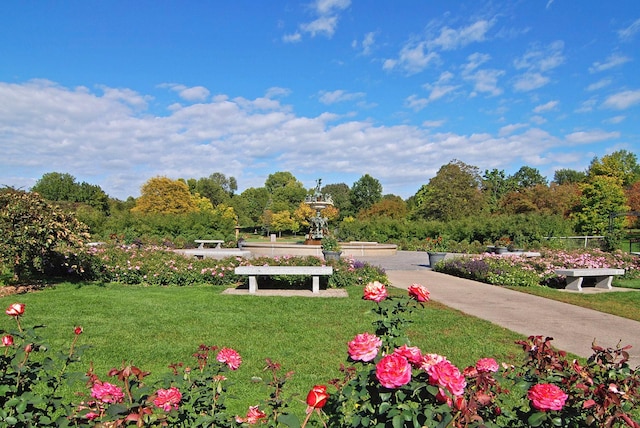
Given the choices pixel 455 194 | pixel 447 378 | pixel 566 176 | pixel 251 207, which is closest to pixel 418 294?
pixel 447 378

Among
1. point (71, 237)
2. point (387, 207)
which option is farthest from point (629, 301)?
point (387, 207)

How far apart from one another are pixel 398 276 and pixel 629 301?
17.1 ft

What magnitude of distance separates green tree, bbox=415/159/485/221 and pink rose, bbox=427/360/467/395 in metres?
30.0

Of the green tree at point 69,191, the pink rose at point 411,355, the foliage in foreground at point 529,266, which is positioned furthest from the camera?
the green tree at point 69,191

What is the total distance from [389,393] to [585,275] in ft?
31.4

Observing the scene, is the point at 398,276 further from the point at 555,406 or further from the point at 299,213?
the point at 299,213

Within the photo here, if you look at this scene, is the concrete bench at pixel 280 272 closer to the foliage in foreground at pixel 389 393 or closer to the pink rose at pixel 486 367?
the foliage in foreground at pixel 389 393

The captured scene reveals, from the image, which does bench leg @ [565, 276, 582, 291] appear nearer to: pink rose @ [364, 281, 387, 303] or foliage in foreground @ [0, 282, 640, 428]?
foliage in foreground @ [0, 282, 640, 428]

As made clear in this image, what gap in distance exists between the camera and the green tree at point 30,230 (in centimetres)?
788

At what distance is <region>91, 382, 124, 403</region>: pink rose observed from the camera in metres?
1.76

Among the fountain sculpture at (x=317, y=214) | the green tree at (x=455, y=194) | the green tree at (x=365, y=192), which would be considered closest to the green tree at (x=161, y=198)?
the fountain sculpture at (x=317, y=214)

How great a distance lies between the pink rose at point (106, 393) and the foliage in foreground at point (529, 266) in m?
9.88

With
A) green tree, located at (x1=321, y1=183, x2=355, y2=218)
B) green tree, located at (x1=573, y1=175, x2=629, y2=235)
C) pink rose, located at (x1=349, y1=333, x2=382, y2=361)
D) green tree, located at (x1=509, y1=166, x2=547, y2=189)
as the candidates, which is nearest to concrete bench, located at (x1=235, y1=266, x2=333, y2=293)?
pink rose, located at (x1=349, y1=333, x2=382, y2=361)

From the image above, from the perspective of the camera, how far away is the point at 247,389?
11.8 feet
